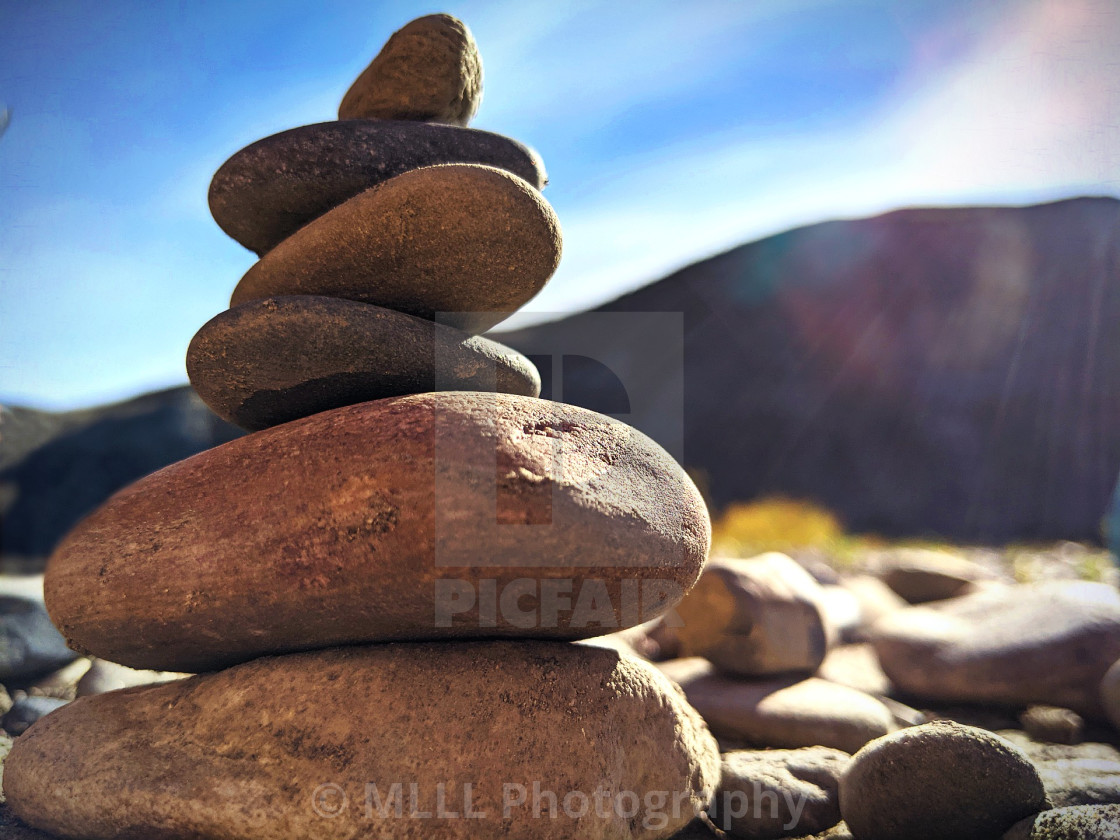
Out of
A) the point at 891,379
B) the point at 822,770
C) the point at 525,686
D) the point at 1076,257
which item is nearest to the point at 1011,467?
the point at 891,379

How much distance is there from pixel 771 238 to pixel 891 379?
4709 mm

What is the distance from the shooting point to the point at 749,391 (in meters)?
15.8

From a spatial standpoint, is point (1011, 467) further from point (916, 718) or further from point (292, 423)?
point (292, 423)

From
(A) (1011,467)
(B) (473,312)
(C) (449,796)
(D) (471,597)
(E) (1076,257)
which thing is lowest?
(A) (1011,467)

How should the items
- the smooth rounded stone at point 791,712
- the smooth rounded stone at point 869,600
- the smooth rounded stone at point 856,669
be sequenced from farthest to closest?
the smooth rounded stone at point 869,600 < the smooth rounded stone at point 856,669 < the smooth rounded stone at point 791,712

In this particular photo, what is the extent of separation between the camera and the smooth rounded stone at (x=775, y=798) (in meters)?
2.22

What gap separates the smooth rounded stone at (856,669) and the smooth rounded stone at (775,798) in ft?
4.69

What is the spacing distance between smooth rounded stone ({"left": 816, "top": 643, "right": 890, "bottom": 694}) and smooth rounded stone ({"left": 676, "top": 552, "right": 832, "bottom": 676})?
0.19 m

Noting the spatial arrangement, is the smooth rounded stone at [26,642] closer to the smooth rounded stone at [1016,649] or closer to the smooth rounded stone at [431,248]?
the smooth rounded stone at [431,248]

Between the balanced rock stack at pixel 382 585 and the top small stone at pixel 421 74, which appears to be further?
the top small stone at pixel 421 74

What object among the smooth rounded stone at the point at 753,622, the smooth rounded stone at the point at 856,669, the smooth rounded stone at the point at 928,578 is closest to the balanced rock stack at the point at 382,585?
the smooth rounded stone at the point at 753,622

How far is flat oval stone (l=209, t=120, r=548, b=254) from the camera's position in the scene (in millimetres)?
2562

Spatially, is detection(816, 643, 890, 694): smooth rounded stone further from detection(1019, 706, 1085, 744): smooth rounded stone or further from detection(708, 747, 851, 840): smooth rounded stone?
detection(708, 747, 851, 840): smooth rounded stone

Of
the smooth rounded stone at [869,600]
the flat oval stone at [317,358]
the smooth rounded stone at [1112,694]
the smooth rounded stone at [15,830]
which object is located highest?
the flat oval stone at [317,358]
